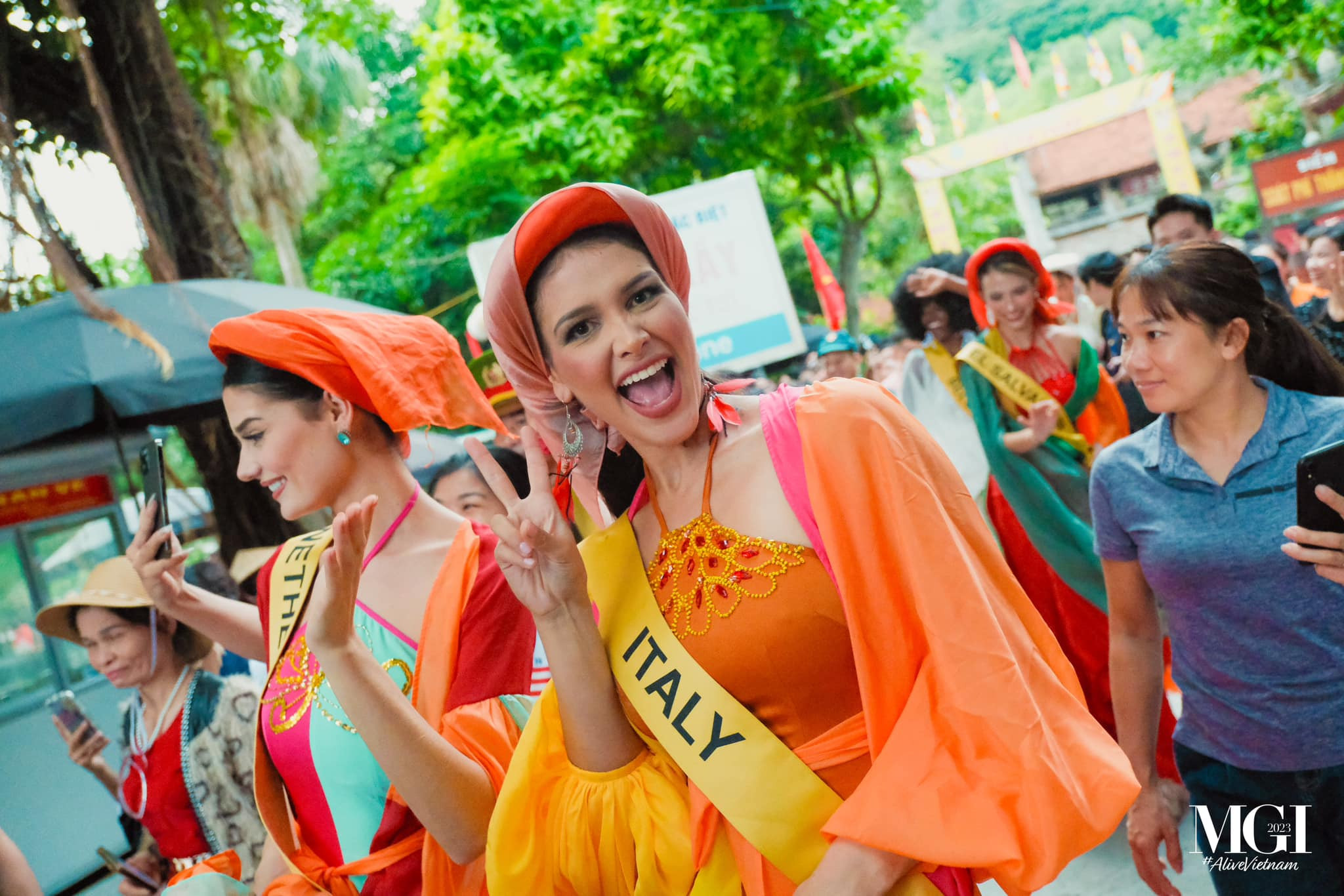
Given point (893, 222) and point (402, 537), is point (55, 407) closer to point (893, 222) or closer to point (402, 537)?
point (402, 537)

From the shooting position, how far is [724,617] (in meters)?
1.55

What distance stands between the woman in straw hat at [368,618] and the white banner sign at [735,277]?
5.35 m

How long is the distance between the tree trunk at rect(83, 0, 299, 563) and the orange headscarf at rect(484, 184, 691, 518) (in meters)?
3.06

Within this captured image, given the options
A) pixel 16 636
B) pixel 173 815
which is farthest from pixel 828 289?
pixel 173 815

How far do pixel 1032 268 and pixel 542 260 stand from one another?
3.20 meters

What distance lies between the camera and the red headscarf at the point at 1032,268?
14.2 feet

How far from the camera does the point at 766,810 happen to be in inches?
58.4

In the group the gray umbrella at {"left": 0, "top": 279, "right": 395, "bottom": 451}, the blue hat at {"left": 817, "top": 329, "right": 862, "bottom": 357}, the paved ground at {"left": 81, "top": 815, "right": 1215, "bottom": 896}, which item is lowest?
the paved ground at {"left": 81, "top": 815, "right": 1215, "bottom": 896}

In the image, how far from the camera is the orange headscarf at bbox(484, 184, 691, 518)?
1641mm

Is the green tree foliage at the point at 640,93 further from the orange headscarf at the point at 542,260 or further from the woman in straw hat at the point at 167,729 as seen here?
the orange headscarf at the point at 542,260

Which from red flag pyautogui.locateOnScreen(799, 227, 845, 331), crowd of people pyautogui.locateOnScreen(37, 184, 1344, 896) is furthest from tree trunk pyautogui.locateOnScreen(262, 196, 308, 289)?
crowd of people pyautogui.locateOnScreen(37, 184, 1344, 896)

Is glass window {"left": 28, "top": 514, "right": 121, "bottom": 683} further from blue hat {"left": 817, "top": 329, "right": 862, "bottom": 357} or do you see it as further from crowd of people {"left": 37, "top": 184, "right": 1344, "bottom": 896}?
crowd of people {"left": 37, "top": 184, "right": 1344, "bottom": 896}

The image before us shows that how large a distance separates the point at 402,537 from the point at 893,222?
37644 millimetres

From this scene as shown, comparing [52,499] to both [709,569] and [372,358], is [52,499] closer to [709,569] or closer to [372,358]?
[372,358]
